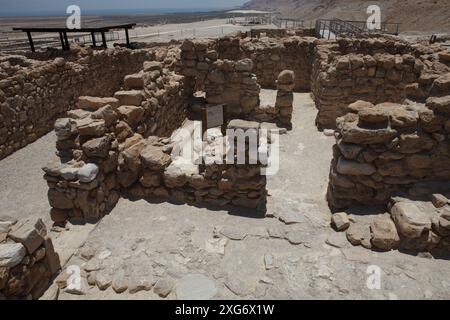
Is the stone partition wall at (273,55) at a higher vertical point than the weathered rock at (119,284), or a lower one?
higher

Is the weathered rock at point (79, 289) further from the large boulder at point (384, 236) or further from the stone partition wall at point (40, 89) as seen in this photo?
the stone partition wall at point (40, 89)

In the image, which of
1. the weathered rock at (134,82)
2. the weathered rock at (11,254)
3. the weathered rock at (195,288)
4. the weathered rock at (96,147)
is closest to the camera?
the weathered rock at (11,254)

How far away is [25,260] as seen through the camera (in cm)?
347

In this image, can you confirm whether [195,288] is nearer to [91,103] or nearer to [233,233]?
[233,233]

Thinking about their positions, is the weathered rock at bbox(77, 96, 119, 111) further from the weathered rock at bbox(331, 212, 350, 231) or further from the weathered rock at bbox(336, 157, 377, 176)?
the weathered rock at bbox(331, 212, 350, 231)

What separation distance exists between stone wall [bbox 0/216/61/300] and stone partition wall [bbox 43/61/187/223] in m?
1.05

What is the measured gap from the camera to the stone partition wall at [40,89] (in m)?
8.96

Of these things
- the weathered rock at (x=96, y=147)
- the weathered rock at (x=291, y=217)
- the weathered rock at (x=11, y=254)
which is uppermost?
the weathered rock at (x=96, y=147)

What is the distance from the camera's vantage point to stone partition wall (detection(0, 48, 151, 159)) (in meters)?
8.96

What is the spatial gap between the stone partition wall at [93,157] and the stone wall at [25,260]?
1.05 m

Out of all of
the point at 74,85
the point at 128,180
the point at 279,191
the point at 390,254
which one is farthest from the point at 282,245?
the point at 74,85

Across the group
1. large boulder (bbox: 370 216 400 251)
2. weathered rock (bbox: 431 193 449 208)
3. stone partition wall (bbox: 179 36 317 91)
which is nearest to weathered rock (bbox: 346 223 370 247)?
large boulder (bbox: 370 216 400 251)

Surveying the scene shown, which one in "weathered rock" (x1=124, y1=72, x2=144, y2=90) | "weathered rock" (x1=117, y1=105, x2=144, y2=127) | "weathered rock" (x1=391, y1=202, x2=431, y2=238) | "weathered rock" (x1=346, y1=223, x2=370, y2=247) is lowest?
"weathered rock" (x1=346, y1=223, x2=370, y2=247)

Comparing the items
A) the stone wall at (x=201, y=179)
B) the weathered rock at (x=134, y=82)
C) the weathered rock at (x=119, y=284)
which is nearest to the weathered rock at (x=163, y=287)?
the weathered rock at (x=119, y=284)
